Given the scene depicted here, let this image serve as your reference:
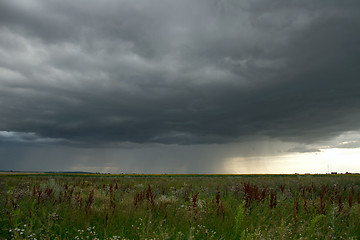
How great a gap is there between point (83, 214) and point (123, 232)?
1410mm

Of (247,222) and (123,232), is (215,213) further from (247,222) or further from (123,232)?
(123,232)

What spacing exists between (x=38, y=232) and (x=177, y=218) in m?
3.04

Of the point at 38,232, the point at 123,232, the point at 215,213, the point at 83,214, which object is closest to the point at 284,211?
the point at 215,213

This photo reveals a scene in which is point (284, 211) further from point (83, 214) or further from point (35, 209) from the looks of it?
point (35, 209)

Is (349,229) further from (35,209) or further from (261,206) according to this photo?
(35,209)

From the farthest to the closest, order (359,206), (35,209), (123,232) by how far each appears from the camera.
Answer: (359,206) → (35,209) → (123,232)

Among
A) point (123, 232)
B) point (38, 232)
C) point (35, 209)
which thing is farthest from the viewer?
point (35, 209)

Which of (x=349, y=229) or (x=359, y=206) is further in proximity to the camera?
(x=359, y=206)

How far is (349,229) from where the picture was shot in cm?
622

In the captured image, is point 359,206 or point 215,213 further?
point 359,206

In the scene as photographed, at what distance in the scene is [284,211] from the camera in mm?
7551

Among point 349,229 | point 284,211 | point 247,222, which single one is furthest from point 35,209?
point 349,229

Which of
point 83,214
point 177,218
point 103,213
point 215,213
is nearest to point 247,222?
point 215,213

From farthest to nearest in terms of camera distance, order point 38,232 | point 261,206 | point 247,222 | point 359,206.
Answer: point 261,206
point 359,206
point 247,222
point 38,232
